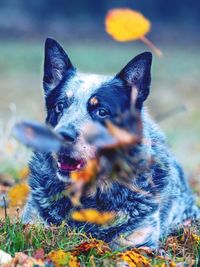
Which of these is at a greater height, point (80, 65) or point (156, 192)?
point (156, 192)

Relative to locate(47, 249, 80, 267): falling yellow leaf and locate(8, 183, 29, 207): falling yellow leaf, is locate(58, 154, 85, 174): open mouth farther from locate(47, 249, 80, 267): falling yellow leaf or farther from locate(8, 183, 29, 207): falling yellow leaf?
locate(8, 183, 29, 207): falling yellow leaf

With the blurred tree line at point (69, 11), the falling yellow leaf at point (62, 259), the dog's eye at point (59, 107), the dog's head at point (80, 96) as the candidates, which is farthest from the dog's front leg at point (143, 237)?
the blurred tree line at point (69, 11)

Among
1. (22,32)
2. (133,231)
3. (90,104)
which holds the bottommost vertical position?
(22,32)

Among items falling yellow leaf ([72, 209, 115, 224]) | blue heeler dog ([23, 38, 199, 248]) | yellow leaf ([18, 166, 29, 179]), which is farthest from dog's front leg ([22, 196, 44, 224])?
yellow leaf ([18, 166, 29, 179])

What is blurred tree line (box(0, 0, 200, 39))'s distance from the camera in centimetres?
2302

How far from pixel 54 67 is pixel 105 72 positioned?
38.2ft

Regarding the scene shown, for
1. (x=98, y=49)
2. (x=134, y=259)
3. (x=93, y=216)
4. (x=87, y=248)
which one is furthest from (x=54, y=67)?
(x=98, y=49)

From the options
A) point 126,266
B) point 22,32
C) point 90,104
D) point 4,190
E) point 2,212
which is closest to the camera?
point 126,266

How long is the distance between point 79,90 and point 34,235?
3.38ft

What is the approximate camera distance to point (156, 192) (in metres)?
4.53

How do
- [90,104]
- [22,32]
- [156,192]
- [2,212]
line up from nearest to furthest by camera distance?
1. [90,104]
2. [156,192]
3. [2,212]
4. [22,32]

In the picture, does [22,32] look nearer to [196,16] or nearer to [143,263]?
[196,16]

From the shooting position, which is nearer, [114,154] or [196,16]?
[114,154]

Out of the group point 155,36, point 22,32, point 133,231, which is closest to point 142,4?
point 155,36
